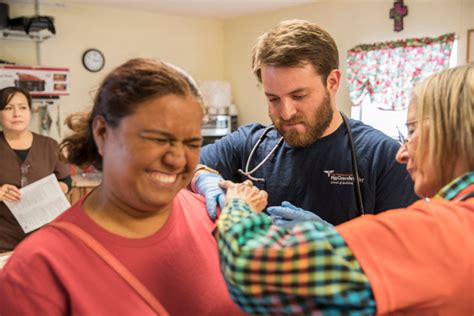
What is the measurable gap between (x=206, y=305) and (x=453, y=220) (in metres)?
0.55

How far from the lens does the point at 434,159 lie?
0.84m

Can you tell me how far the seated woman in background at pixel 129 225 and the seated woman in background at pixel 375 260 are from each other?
0.21 metres

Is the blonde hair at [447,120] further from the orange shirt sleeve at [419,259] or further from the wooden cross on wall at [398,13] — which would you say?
the wooden cross on wall at [398,13]

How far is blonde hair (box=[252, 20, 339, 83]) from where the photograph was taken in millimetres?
1345

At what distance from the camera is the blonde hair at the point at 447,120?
795 millimetres

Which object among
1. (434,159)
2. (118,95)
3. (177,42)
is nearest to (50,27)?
(177,42)

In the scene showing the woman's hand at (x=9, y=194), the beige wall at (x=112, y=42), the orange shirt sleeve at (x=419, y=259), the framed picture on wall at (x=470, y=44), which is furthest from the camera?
the beige wall at (x=112, y=42)

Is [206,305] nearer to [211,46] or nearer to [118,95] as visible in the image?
[118,95]

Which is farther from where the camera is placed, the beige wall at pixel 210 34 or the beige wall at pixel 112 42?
the beige wall at pixel 112 42

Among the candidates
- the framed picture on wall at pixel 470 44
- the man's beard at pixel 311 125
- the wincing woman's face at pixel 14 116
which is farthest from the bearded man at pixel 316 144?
the framed picture on wall at pixel 470 44

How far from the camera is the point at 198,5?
16.4ft

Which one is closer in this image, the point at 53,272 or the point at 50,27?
the point at 53,272

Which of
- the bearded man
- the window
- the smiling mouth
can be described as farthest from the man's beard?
the window

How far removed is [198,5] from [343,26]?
162 cm
